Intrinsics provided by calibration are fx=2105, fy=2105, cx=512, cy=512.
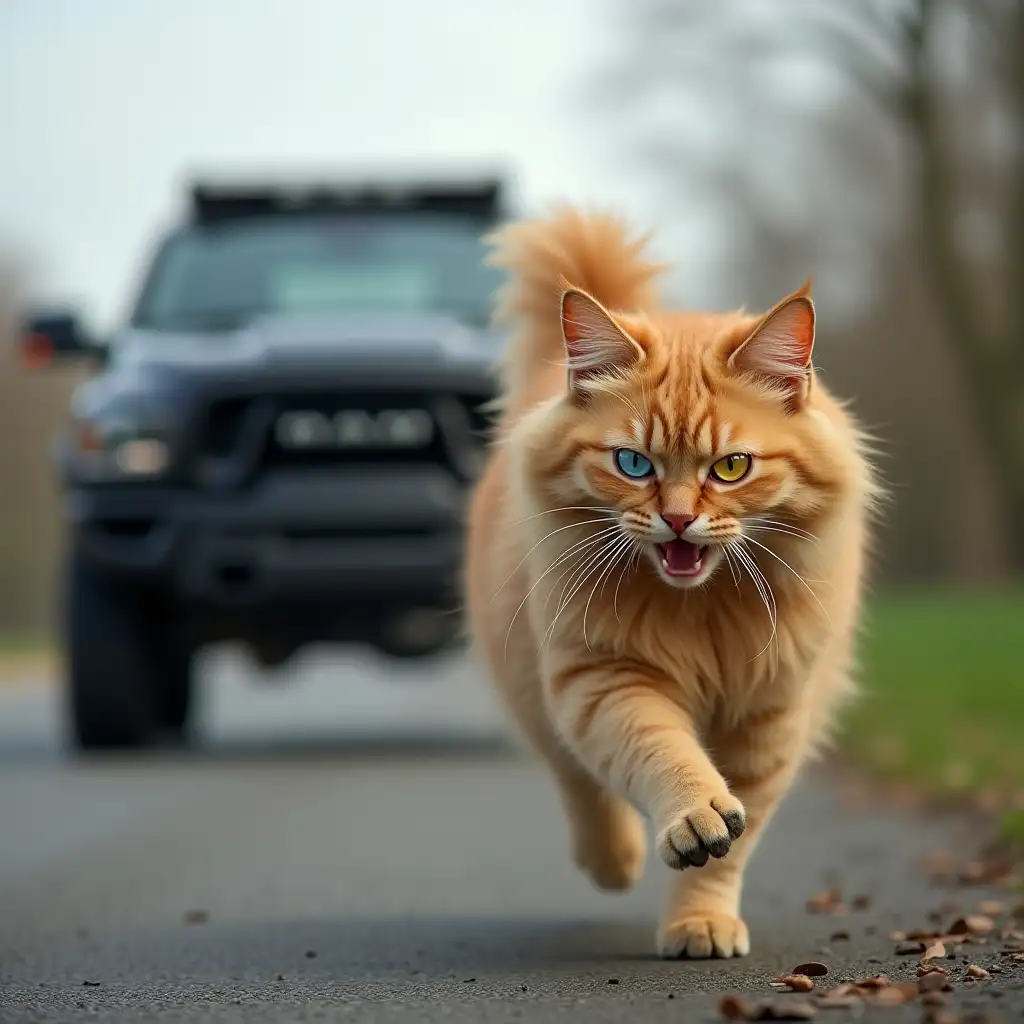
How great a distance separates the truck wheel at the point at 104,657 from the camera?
10828 mm

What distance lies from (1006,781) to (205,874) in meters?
3.69

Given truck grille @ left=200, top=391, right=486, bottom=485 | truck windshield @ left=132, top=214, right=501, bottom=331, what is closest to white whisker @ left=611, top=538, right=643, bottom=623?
truck grille @ left=200, top=391, right=486, bottom=485

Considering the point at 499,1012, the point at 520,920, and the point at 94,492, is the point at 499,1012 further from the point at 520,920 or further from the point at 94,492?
the point at 94,492

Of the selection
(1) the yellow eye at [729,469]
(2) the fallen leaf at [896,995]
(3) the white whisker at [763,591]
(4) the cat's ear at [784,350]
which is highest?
(4) the cat's ear at [784,350]

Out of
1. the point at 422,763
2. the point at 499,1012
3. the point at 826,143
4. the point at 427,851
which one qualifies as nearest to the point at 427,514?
the point at 422,763

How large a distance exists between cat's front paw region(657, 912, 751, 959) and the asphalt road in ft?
0.20

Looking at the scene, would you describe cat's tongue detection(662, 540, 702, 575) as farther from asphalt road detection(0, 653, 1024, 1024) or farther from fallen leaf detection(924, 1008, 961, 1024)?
fallen leaf detection(924, 1008, 961, 1024)

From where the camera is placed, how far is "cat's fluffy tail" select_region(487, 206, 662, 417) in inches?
255

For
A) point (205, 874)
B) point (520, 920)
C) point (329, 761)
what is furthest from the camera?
point (329, 761)

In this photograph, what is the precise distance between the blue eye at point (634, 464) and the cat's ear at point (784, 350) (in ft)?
1.14

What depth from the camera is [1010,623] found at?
65.9ft

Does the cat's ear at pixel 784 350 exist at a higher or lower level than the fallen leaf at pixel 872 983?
higher

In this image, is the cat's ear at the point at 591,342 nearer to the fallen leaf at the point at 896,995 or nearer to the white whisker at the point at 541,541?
the white whisker at the point at 541,541

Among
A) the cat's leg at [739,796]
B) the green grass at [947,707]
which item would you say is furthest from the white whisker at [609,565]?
the green grass at [947,707]
